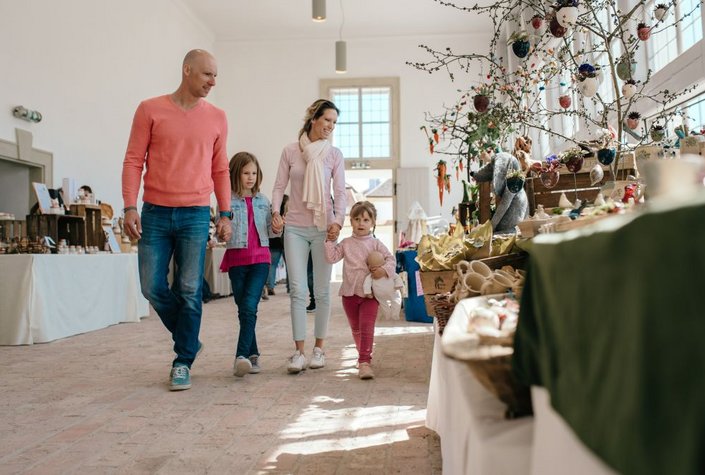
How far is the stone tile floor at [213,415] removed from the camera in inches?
87.3

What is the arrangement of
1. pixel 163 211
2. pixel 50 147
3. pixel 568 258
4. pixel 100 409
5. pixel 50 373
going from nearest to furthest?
pixel 568 258 → pixel 100 409 → pixel 163 211 → pixel 50 373 → pixel 50 147

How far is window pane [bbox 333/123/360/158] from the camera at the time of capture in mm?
16172

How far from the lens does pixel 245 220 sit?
379 cm

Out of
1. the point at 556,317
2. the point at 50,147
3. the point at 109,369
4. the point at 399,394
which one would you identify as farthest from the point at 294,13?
the point at 556,317

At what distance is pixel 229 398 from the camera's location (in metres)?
3.19

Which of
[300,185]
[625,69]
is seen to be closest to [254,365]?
[300,185]

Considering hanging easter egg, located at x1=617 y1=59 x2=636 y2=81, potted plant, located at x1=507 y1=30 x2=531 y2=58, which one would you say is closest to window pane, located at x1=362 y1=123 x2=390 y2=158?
potted plant, located at x1=507 y1=30 x2=531 y2=58

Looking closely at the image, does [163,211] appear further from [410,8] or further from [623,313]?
[410,8]

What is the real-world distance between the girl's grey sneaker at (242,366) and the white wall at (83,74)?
5496mm

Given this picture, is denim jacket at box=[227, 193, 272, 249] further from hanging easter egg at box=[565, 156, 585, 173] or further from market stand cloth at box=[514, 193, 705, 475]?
market stand cloth at box=[514, 193, 705, 475]

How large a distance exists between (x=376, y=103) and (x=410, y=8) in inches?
102

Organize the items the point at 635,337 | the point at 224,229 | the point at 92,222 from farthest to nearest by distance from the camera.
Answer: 1. the point at 92,222
2. the point at 224,229
3. the point at 635,337

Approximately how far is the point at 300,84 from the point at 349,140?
5.92ft

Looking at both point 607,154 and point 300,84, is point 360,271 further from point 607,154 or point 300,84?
point 300,84
